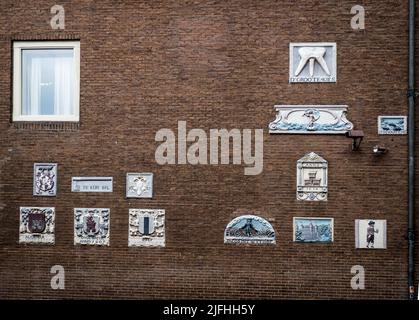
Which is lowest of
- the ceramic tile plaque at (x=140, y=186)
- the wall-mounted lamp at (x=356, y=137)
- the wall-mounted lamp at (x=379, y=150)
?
the ceramic tile plaque at (x=140, y=186)

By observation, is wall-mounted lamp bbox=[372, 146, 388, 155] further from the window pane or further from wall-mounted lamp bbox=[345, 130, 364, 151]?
the window pane

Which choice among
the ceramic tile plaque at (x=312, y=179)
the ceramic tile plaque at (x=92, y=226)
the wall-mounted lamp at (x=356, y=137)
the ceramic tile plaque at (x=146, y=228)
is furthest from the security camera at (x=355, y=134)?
the ceramic tile plaque at (x=92, y=226)

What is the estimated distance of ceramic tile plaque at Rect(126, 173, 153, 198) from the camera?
1138 cm

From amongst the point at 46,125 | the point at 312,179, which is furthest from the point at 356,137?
the point at 46,125

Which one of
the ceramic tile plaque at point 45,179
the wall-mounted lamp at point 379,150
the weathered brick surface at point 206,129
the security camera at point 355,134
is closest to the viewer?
the security camera at point 355,134

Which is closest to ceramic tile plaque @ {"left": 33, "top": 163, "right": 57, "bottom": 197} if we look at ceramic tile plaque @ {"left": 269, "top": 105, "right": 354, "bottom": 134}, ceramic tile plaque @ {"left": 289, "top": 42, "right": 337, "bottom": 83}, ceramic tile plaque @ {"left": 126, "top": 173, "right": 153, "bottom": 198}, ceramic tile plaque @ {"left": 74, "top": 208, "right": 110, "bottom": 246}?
ceramic tile plaque @ {"left": 74, "top": 208, "right": 110, "bottom": 246}

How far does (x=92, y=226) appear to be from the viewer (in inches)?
451

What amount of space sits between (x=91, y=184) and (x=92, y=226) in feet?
2.80

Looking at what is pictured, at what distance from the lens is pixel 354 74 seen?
11133 mm

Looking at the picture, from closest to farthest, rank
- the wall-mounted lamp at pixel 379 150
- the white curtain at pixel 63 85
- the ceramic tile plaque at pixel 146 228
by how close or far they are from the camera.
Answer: the wall-mounted lamp at pixel 379 150 < the ceramic tile plaque at pixel 146 228 < the white curtain at pixel 63 85

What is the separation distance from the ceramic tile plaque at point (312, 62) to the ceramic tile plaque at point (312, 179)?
153 centimetres

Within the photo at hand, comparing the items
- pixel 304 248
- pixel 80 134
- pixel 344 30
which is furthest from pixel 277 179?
pixel 80 134

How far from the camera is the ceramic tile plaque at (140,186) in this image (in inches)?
448

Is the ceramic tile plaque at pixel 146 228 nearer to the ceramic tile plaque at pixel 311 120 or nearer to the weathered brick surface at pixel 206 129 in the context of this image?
the weathered brick surface at pixel 206 129
